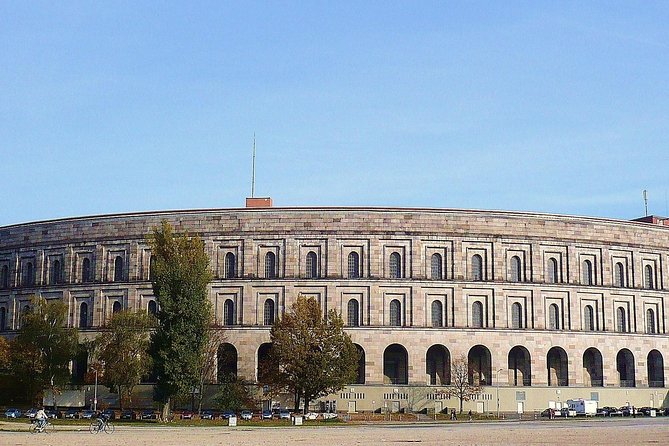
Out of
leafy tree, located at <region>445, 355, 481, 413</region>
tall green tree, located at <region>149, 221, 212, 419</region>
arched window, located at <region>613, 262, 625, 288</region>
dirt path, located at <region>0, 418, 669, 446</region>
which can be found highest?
arched window, located at <region>613, 262, 625, 288</region>

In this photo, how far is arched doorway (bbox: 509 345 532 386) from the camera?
340ft

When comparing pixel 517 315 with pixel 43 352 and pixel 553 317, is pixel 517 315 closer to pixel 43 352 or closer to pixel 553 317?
pixel 553 317

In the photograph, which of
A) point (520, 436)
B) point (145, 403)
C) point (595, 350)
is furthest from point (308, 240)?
point (520, 436)

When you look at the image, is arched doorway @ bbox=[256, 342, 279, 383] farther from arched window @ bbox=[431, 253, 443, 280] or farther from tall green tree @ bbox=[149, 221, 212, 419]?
arched window @ bbox=[431, 253, 443, 280]

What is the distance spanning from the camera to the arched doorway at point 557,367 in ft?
345

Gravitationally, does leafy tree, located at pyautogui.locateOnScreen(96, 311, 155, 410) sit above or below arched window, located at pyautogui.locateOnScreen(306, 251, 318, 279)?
below

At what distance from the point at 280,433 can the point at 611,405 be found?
165ft

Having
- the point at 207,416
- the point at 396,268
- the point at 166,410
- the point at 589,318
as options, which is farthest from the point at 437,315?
the point at 166,410

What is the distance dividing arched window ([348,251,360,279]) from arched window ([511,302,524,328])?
16.2 m

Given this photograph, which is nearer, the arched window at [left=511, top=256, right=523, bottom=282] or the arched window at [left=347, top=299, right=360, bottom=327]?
the arched window at [left=347, top=299, right=360, bottom=327]

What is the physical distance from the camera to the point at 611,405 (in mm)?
104812

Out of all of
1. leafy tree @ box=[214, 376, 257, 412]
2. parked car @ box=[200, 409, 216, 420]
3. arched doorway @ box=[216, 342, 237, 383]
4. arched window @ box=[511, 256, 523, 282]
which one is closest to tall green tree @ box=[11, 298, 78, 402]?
arched doorway @ box=[216, 342, 237, 383]

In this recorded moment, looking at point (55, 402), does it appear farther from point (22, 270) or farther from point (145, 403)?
point (22, 270)

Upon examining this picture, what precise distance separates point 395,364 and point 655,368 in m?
28.5
